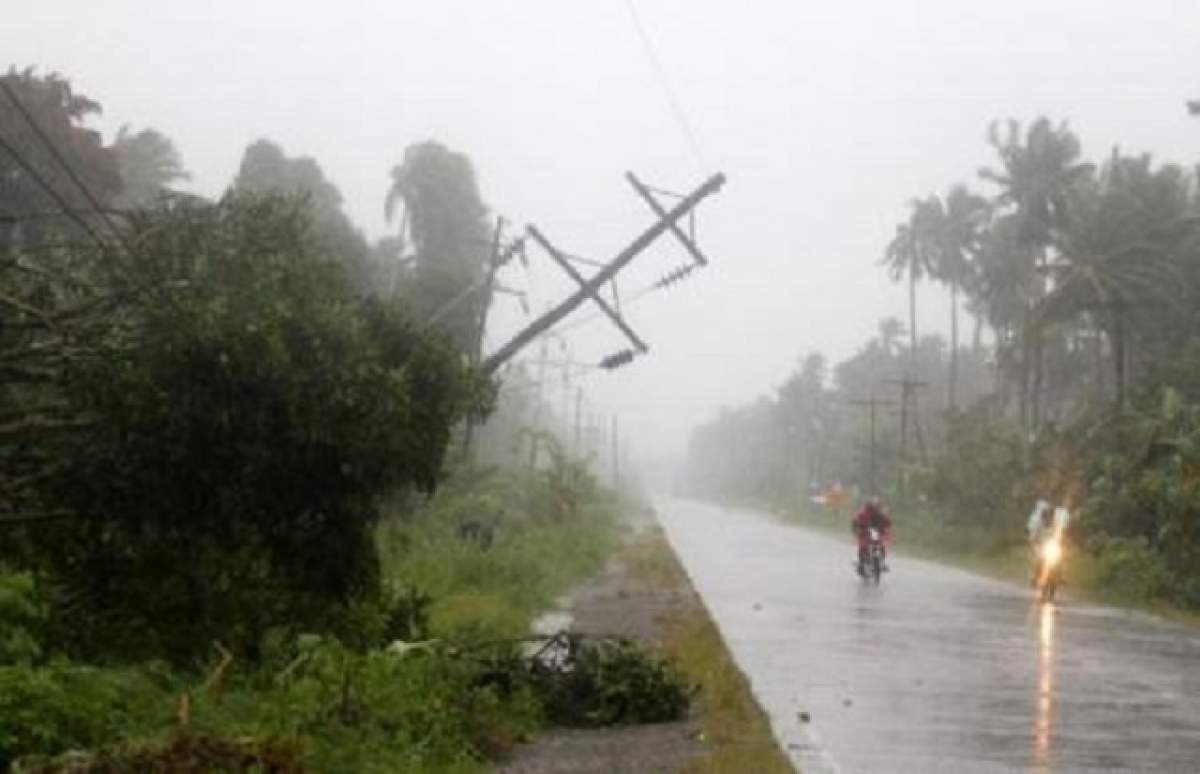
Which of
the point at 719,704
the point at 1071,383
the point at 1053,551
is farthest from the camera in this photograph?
the point at 1071,383

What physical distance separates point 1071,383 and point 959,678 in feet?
236

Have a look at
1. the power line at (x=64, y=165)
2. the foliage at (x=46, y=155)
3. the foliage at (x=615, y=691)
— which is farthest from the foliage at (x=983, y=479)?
the power line at (x=64, y=165)

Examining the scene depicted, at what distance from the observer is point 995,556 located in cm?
4816

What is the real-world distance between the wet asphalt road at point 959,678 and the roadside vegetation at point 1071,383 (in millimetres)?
4527

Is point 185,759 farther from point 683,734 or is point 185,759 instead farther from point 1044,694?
point 1044,694

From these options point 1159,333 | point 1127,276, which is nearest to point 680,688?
point 1127,276

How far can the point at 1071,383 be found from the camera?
8525 centimetres

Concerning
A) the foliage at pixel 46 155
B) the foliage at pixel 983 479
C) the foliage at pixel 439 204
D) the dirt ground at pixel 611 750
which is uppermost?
A: the foliage at pixel 439 204

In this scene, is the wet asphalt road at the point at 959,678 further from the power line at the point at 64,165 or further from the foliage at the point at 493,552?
the power line at the point at 64,165

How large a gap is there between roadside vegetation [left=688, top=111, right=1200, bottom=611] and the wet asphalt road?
4.53 meters

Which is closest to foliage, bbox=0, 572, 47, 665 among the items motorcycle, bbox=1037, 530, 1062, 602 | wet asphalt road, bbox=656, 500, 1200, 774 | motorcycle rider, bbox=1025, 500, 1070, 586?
wet asphalt road, bbox=656, 500, 1200, 774

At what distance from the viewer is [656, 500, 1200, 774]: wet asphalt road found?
11.9 metres

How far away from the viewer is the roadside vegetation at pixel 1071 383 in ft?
114

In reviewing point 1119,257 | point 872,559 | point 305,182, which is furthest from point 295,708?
point 305,182
